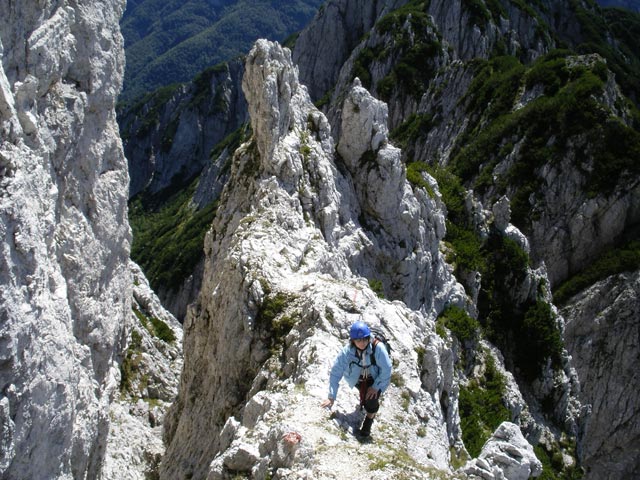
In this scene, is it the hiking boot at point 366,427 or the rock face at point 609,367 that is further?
the rock face at point 609,367

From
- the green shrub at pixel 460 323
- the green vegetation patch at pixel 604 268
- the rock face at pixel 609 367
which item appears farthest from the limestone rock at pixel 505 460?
the green vegetation patch at pixel 604 268

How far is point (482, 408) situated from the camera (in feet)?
98.1

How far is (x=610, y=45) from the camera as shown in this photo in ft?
375

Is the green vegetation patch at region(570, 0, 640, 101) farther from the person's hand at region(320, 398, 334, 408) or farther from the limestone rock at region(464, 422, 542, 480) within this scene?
the person's hand at region(320, 398, 334, 408)

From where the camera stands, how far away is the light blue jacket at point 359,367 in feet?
39.1

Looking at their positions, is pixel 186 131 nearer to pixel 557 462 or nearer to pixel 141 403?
pixel 557 462

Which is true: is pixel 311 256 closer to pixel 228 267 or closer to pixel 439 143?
pixel 228 267

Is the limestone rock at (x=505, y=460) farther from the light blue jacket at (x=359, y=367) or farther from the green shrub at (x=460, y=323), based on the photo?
the green shrub at (x=460, y=323)

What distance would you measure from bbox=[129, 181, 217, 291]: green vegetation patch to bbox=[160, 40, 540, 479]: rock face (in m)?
70.7

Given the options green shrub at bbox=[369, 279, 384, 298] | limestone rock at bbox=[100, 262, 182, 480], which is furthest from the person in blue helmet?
green shrub at bbox=[369, 279, 384, 298]

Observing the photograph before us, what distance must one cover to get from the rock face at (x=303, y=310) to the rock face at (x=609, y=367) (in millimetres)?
28586

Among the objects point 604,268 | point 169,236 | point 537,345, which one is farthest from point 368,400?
point 169,236

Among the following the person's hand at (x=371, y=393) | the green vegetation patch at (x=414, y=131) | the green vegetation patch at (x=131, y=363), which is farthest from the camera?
the green vegetation patch at (x=414, y=131)

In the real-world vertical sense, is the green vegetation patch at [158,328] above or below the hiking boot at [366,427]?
above
